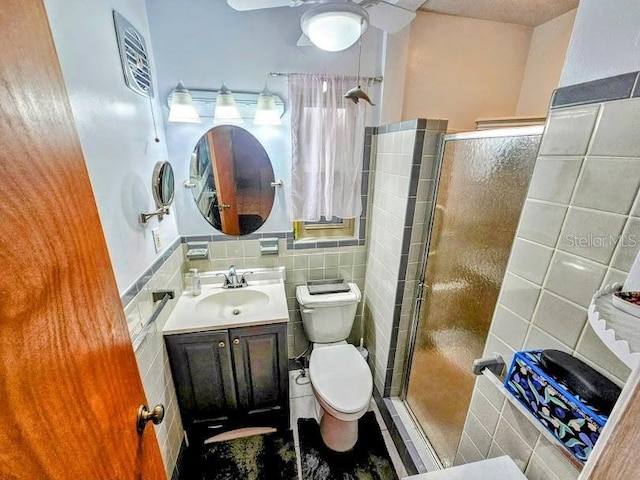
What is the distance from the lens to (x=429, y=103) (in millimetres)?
1776

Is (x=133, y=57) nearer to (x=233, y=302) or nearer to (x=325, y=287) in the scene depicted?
(x=233, y=302)

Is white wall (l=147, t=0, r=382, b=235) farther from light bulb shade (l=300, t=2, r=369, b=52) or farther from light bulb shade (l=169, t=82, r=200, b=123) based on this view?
light bulb shade (l=300, t=2, r=369, b=52)

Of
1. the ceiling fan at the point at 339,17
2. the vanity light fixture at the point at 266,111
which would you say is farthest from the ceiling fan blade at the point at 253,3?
the vanity light fixture at the point at 266,111

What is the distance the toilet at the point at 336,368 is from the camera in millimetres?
1446

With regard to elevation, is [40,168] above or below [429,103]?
below

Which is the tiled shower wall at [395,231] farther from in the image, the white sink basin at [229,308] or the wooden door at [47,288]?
the wooden door at [47,288]

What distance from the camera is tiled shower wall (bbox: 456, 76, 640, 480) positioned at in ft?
1.85

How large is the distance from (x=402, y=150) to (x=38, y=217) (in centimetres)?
143

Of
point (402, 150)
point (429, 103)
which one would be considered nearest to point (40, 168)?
point (402, 150)

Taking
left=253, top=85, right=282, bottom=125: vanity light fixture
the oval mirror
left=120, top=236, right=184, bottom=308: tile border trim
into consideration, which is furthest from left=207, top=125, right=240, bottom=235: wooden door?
left=120, top=236, right=184, bottom=308: tile border trim

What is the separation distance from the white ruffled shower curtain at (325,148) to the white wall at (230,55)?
10cm

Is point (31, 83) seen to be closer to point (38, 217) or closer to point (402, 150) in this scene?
point (38, 217)

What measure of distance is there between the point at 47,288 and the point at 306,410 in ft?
5.99

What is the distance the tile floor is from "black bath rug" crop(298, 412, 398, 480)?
0.03 metres
